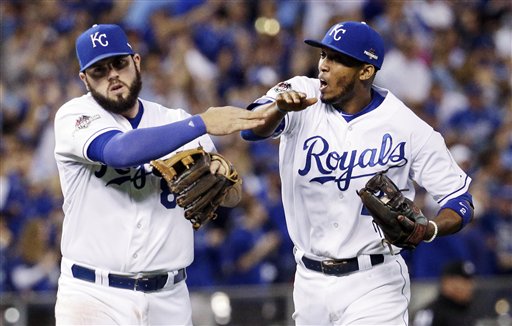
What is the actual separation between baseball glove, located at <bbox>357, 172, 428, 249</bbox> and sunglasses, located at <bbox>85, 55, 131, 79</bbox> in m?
1.40

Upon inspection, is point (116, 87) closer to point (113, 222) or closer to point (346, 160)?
point (113, 222)

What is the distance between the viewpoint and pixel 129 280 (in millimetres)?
5805

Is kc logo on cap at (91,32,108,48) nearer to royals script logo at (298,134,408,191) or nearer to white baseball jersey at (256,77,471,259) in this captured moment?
white baseball jersey at (256,77,471,259)

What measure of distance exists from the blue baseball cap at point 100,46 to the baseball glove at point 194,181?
24.9 inches

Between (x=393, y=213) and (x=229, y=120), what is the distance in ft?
3.09

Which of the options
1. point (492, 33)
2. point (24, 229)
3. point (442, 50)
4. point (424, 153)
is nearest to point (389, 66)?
point (442, 50)

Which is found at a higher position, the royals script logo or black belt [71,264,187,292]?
the royals script logo

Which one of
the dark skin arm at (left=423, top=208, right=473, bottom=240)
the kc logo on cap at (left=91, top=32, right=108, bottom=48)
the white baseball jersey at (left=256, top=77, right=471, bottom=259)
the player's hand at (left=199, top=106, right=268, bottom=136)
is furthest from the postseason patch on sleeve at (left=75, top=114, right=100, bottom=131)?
the dark skin arm at (left=423, top=208, right=473, bottom=240)

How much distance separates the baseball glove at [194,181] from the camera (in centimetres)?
559

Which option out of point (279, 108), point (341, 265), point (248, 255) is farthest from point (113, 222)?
point (248, 255)

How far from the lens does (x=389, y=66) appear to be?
1290 cm

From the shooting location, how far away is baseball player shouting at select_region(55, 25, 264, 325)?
576cm

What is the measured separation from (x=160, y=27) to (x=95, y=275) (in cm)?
769

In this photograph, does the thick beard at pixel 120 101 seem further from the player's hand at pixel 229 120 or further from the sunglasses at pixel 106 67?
the player's hand at pixel 229 120
